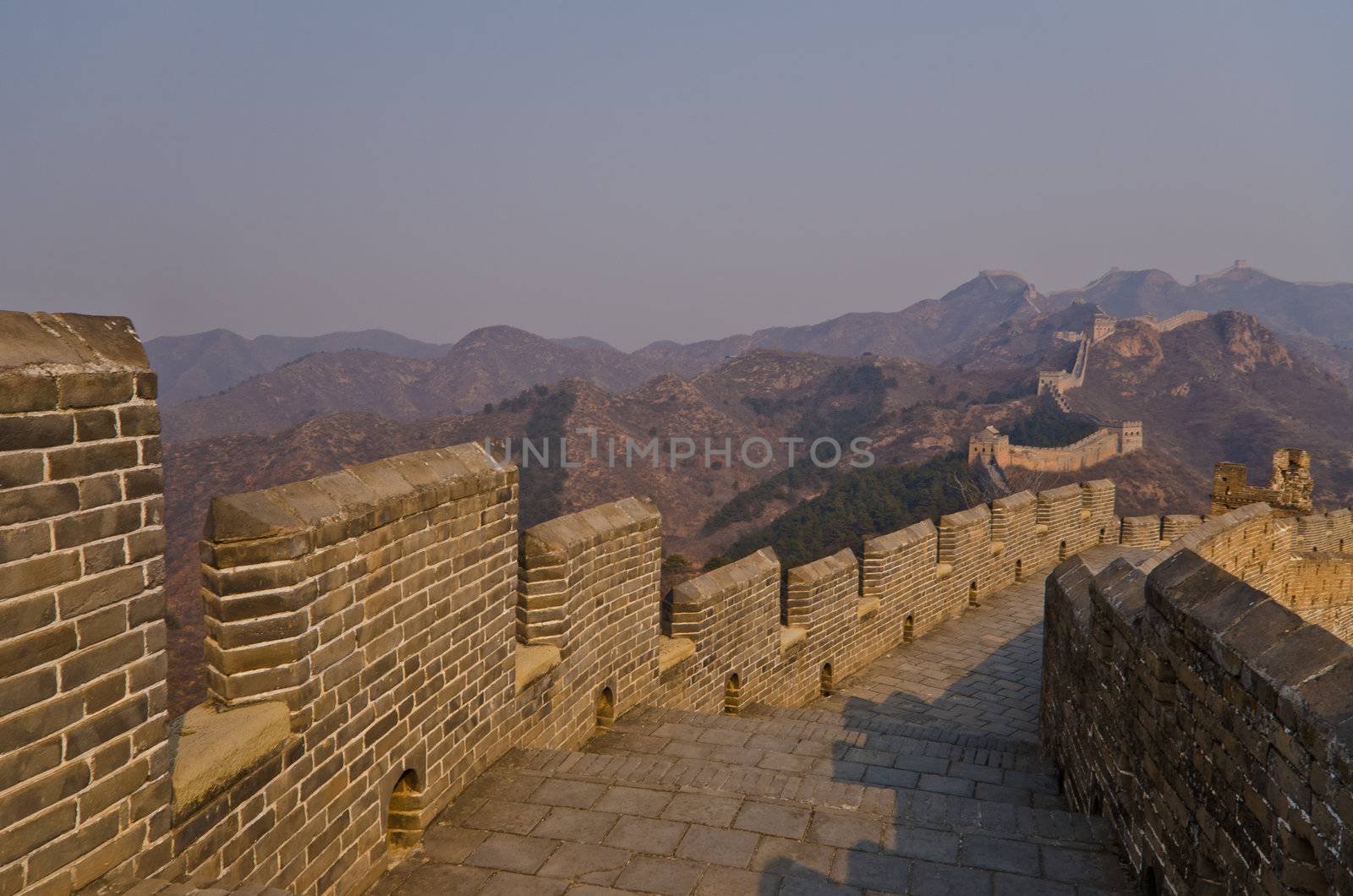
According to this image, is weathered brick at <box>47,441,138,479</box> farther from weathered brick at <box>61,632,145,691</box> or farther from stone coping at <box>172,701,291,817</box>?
stone coping at <box>172,701,291,817</box>

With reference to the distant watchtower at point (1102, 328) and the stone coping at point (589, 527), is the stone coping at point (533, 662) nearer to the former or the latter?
the stone coping at point (589, 527)

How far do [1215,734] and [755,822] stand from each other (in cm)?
188

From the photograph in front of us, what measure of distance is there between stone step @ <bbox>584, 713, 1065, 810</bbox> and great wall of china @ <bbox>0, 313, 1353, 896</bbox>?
0.04 meters

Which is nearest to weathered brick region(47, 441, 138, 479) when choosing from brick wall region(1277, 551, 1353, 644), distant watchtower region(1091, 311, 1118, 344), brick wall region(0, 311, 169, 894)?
brick wall region(0, 311, 169, 894)

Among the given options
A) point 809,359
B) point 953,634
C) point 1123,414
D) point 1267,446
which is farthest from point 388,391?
point 953,634

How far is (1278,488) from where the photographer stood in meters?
14.7

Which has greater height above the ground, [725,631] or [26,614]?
[26,614]

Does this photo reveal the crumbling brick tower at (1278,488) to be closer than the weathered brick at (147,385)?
No

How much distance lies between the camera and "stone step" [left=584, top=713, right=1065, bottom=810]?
15.9 feet

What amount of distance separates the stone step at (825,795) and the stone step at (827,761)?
24cm

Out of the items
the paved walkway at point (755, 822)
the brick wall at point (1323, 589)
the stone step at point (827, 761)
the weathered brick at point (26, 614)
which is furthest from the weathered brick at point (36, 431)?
the brick wall at point (1323, 589)

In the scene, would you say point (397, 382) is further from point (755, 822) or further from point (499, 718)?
point (755, 822)

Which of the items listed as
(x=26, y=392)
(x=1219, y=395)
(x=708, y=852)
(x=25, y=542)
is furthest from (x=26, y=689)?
(x=1219, y=395)

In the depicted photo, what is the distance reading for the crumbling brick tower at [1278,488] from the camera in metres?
14.4
